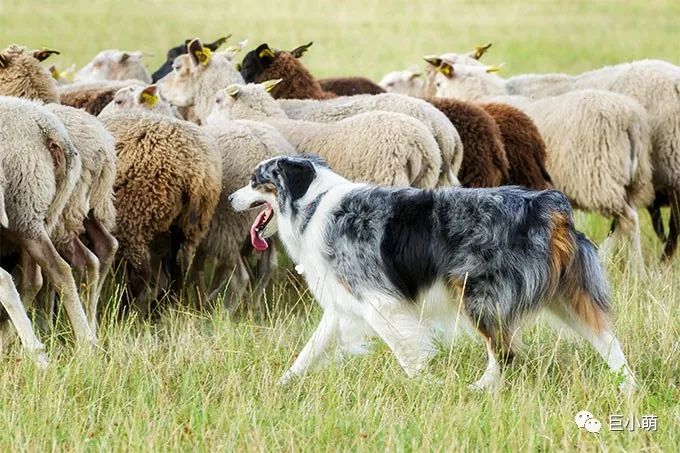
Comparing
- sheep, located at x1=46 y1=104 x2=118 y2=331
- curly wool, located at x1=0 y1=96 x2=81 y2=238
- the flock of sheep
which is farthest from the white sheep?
curly wool, located at x1=0 y1=96 x2=81 y2=238

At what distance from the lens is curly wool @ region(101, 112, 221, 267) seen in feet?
24.2

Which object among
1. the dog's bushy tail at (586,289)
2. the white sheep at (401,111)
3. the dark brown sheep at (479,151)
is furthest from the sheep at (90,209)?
the dark brown sheep at (479,151)

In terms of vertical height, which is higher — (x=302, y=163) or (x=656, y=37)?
(x=302, y=163)

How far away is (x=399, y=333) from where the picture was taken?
18.1 feet

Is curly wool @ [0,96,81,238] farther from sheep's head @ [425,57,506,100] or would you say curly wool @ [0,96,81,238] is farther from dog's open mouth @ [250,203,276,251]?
sheep's head @ [425,57,506,100]

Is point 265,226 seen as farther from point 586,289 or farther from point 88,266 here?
point 586,289

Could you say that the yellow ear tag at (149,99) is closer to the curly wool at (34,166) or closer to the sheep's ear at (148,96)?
the sheep's ear at (148,96)

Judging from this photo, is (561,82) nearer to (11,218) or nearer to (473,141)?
(473,141)

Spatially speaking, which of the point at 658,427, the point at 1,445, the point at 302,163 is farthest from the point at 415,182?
the point at 1,445

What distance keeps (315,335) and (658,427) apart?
1.67 m

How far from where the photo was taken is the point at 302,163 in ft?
19.2

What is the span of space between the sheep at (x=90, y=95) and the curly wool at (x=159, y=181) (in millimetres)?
1743

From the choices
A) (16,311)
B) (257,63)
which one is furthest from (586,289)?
(257,63)

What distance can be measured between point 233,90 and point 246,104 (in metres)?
0.16
